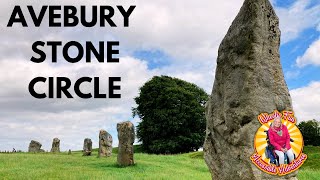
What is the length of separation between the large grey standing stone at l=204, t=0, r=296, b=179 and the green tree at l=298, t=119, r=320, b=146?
53078mm

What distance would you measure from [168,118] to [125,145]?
116 feet

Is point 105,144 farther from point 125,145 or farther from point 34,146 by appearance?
point 34,146

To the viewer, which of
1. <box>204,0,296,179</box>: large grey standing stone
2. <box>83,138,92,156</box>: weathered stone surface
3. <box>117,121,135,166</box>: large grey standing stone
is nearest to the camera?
<box>204,0,296,179</box>: large grey standing stone

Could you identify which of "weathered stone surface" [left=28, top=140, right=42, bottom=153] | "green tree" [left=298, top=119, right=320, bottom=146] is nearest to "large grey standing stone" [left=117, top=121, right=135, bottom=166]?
"weathered stone surface" [left=28, top=140, right=42, bottom=153]

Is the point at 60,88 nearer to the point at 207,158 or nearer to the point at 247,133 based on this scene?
the point at 207,158

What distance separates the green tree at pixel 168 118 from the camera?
64625 mm

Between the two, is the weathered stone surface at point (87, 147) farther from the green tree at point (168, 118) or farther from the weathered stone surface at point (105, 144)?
the green tree at point (168, 118)

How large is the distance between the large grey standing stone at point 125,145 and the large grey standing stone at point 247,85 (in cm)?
1678

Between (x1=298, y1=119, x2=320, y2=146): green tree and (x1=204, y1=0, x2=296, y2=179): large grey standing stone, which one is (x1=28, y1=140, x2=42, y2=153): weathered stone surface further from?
(x1=204, y1=0, x2=296, y2=179): large grey standing stone

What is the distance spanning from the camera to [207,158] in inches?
535

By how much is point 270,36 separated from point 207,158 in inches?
159

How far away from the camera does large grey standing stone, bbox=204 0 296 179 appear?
12.1m

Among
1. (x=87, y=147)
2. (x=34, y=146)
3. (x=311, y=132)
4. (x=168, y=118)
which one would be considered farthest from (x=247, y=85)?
(x=311, y=132)

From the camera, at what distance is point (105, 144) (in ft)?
137
